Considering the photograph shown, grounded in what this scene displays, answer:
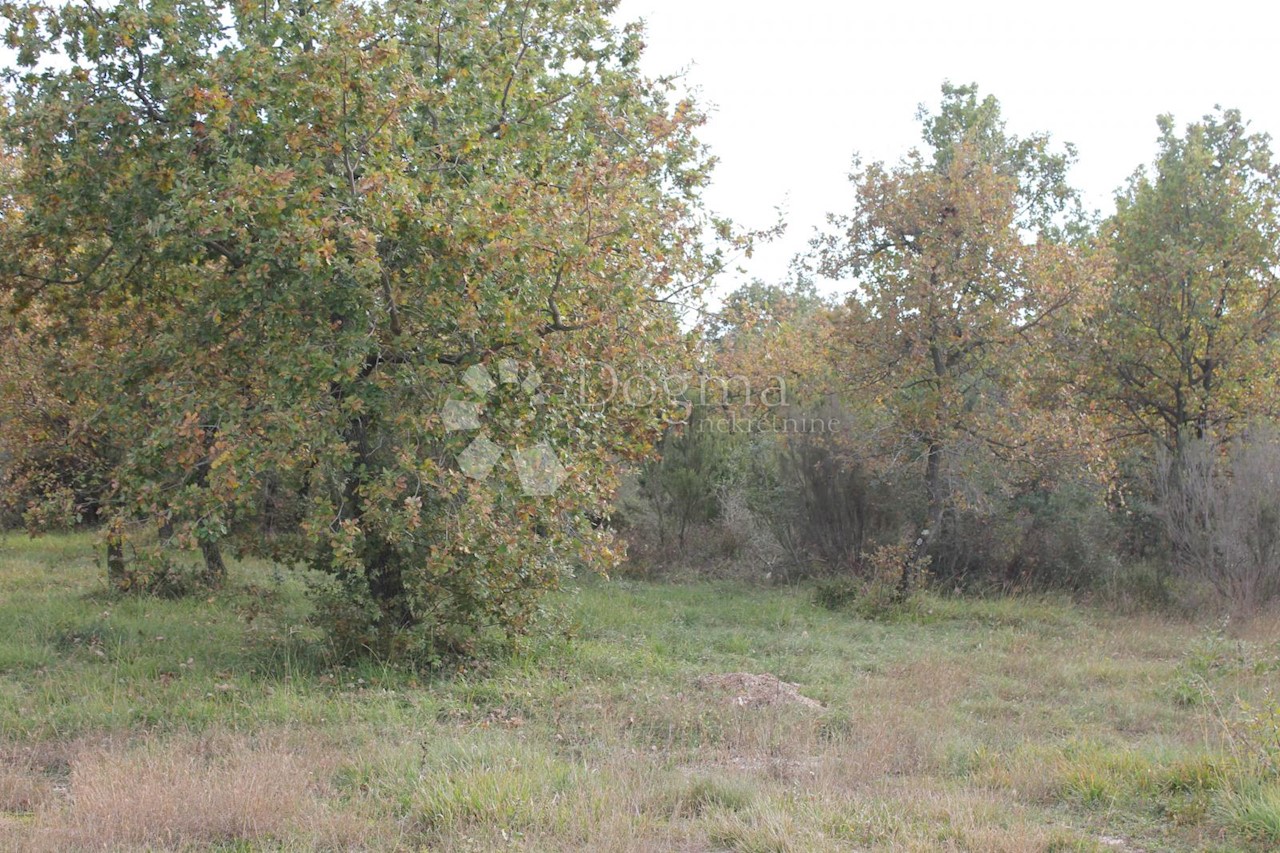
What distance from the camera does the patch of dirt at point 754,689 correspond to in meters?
7.64

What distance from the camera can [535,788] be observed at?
5.31 meters

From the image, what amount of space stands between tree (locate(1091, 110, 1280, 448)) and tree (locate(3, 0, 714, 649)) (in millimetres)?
9613

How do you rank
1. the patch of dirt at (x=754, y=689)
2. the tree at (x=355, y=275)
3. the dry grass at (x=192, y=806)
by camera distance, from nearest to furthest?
1. the dry grass at (x=192, y=806)
2. the tree at (x=355, y=275)
3. the patch of dirt at (x=754, y=689)

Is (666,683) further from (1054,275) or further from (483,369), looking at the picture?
(1054,275)

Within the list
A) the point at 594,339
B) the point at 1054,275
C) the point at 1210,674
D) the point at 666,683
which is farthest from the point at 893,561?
the point at 594,339

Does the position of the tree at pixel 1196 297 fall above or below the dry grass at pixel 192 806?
above

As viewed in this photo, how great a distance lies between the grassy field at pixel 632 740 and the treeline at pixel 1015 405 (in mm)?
2547

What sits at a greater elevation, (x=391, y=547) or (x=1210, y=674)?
(x=391, y=547)

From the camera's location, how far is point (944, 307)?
525 inches

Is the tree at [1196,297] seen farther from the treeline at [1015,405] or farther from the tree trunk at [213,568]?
the tree trunk at [213,568]

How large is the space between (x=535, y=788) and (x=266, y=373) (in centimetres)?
381

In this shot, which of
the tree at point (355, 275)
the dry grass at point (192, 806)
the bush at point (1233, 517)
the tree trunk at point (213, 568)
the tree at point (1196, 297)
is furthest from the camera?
the tree at point (1196, 297)

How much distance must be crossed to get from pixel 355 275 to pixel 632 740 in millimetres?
3552

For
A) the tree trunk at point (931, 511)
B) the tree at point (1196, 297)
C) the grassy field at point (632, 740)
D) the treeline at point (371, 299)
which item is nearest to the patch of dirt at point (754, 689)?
the grassy field at point (632, 740)
